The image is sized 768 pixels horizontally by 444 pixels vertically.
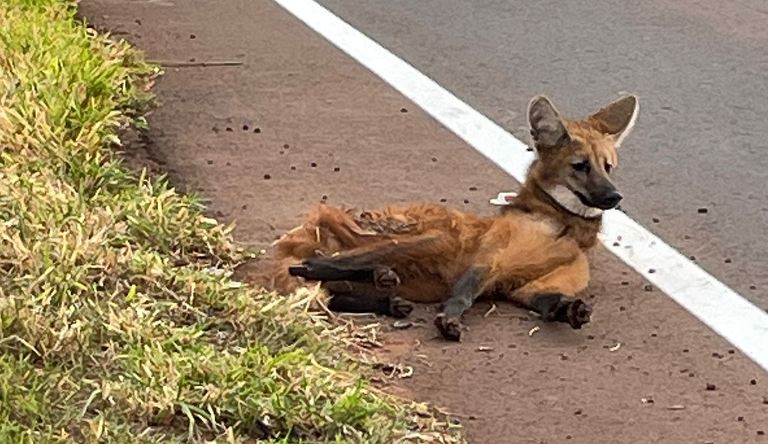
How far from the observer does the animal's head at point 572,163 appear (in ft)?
18.7

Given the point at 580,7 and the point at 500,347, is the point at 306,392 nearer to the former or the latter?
the point at 500,347

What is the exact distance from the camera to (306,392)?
4398mm

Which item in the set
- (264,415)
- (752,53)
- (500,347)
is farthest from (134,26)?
(264,415)

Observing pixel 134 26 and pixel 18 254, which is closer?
pixel 18 254

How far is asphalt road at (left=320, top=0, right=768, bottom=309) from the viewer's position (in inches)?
255

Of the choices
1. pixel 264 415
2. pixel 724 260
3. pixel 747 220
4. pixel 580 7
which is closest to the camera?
pixel 264 415

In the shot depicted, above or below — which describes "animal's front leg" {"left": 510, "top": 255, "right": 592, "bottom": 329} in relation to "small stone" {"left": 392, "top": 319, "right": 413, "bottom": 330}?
above

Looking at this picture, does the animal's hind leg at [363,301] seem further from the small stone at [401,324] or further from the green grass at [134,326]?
the green grass at [134,326]

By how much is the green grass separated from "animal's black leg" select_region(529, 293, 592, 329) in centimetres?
71

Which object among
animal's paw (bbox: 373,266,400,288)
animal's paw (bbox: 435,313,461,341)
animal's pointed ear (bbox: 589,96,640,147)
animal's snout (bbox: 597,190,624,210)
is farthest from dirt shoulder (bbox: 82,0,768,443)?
animal's pointed ear (bbox: 589,96,640,147)

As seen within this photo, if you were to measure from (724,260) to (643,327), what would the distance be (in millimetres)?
815

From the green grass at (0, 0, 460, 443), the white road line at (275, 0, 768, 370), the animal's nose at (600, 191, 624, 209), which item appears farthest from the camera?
the animal's nose at (600, 191, 624, 209)

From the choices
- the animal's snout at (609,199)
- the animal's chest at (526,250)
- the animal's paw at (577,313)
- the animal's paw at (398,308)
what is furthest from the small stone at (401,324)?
the animal's snout at (609,199)

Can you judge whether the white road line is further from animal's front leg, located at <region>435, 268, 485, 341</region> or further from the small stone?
the small stone
